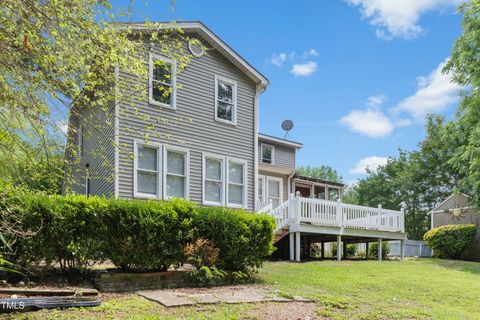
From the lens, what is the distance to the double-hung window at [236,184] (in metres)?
14.4

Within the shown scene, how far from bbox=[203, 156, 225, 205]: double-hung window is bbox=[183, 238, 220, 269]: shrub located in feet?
17.8

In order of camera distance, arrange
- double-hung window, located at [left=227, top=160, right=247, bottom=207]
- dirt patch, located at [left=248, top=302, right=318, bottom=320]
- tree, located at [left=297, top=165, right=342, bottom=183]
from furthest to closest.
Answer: tree, located at [left=297, top=165, right=342, bottom=183], double-hung window, located at [left=227, top=160, right=247, bottom=207], dirt patch, located at [left=248, top=302, right=318, bottom=320]

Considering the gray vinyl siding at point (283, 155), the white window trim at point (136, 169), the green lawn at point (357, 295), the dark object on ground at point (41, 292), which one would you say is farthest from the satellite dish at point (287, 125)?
the dark object on ground at point (41, 292)

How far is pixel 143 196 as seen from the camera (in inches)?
482

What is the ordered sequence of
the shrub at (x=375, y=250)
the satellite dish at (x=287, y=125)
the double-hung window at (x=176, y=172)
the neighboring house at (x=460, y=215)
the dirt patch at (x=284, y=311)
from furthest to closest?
the satellite dish at (x=287, y=125) < the neighboring house at (x=460, y=215) < the shrub at (x=375, y=250) < the double-hung window at (x=176, y=172) < the dirt patch at (x=284, y=311)

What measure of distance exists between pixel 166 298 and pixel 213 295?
852 mm

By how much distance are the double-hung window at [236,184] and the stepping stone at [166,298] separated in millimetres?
7282

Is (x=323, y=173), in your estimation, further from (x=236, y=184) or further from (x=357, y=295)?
(x=357, y=295)

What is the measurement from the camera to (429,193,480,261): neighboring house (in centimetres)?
2028

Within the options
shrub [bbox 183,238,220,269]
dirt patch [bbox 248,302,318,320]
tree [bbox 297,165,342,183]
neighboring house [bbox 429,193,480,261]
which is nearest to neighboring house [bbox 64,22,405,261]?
shrub [bbox 183,238,220,269]

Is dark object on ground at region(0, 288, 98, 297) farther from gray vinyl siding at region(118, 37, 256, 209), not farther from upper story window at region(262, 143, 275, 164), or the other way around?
upper story window at region(262, 143, 275, 164)

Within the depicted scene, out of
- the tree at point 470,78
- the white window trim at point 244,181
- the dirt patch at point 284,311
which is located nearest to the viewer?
the dirt patch at point 284,311

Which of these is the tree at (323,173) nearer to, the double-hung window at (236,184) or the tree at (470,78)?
the tree at (470,78)

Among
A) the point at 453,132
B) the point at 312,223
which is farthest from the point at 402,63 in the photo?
the point at 312,223
